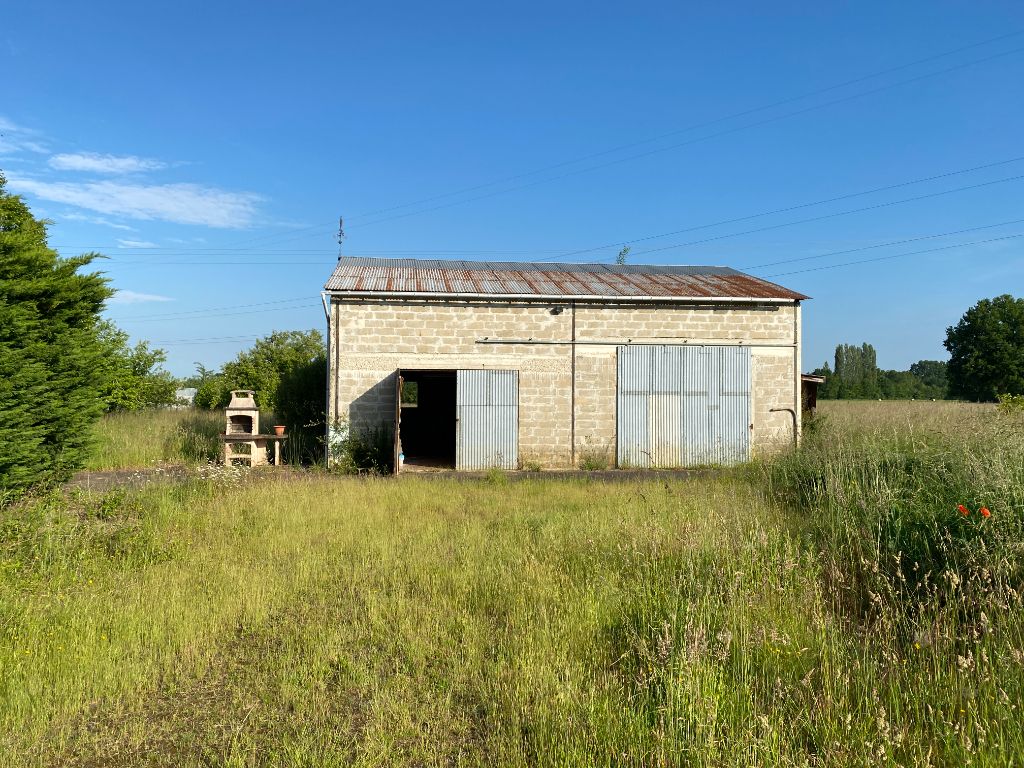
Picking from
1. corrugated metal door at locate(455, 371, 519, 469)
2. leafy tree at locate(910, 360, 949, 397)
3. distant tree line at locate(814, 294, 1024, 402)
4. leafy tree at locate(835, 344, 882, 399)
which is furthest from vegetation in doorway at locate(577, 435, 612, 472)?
leafy tree at locate(910, 360, 949, 397)

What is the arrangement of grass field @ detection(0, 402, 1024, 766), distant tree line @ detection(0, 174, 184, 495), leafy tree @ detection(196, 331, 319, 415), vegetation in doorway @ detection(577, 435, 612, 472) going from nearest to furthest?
grass field @ detection(0, 402, 1024, 766) < distant tree line @ detection(0, 174, 184, 495) < vegetation in doorway @ detection(577, 435, 612, 472) < leafy tree @ detection(196, 331, 319, 415)

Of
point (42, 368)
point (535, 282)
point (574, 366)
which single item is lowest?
point (42, 368)

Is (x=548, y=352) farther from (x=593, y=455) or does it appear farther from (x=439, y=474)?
(x=439, y=474)

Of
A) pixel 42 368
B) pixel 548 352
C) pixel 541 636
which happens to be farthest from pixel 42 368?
pixel 548 352

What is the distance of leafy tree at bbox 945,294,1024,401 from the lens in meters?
48.1

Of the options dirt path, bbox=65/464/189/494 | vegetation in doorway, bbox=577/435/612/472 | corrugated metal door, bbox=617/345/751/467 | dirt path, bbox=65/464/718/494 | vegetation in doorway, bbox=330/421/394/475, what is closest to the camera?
dirt path, bbox=65/464/189/494

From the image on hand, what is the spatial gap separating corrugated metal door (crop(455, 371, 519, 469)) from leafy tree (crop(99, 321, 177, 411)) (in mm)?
10436

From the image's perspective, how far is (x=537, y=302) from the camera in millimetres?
14117

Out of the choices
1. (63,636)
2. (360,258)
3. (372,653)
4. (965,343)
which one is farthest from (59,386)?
(965,343)

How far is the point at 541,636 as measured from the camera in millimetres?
3781

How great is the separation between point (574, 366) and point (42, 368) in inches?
400

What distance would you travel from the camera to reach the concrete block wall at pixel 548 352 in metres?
13.6

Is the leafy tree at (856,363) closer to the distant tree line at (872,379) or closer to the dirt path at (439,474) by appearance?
the distant tree line at (872,379)

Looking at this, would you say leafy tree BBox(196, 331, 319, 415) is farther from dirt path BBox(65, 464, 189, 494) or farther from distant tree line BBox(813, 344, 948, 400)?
distant tree line BBox(813, 344, 948, 400)
